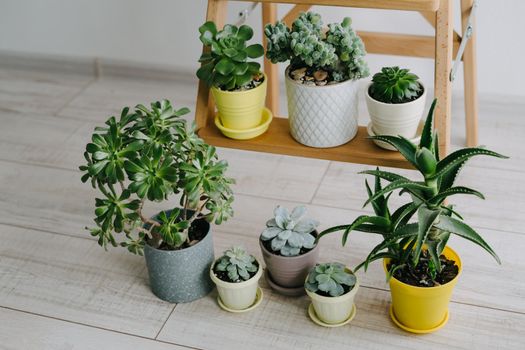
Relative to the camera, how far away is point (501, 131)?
7.93ft

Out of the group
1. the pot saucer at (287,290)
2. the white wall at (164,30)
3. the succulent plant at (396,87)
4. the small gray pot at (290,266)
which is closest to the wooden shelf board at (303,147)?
the succulent plant at (396,87)

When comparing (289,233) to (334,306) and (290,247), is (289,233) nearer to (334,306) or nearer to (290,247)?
(290,247)

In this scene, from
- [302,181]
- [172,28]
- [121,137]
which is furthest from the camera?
[172,28]

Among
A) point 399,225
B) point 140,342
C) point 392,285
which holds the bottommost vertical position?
point 140,342

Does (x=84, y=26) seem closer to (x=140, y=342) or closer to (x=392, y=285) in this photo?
(x=140, y=342)

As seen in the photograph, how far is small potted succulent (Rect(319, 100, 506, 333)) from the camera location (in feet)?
4.93

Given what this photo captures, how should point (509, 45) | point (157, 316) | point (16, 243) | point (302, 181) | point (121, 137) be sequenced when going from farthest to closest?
point (509, 45) → point (302, 181) → point (16, 243) → point (157, 316) → point (121, 137)

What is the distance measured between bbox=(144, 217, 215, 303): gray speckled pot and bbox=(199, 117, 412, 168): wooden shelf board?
24cm

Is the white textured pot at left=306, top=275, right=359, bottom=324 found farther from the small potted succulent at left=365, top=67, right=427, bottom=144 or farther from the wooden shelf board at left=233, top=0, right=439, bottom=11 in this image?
the wooden shelf board at left=233, top=0, right=439, bottom=11

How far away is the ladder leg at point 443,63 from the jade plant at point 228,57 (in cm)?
41

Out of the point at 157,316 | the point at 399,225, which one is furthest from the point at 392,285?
the point at 157,316

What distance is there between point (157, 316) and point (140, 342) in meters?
0.09

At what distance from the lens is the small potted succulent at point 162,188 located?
1596 mm

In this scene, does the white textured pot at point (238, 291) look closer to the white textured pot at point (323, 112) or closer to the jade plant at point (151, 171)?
the jade plant at point (151, 171)
